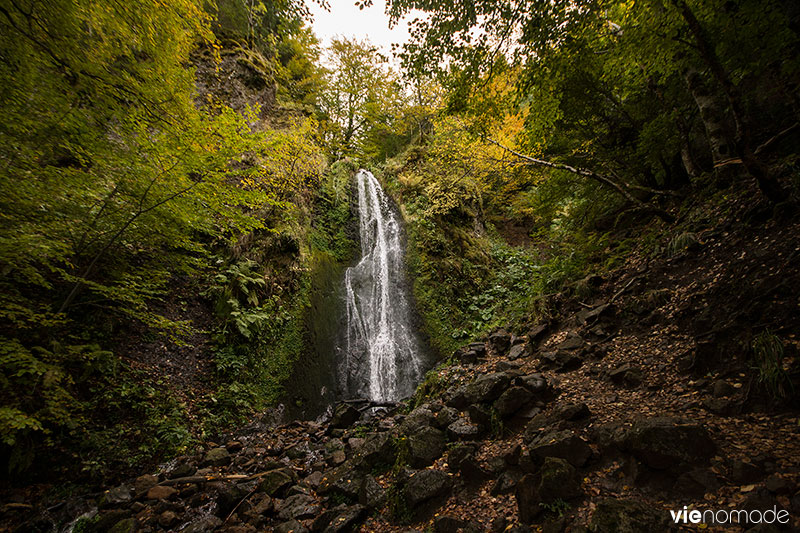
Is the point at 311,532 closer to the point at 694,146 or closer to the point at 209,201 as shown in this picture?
the point at 209,201

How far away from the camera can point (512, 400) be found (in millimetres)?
3945

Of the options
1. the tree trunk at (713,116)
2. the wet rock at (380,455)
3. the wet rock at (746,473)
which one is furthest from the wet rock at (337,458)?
the tree trunk at (713,116)

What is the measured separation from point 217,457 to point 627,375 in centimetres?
692

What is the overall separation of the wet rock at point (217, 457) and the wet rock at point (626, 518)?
597 cm

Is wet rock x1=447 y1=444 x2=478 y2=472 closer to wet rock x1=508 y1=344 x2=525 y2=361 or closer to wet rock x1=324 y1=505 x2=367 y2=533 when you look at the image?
wet rock x1=324 y1=505 x2=367 y2=533

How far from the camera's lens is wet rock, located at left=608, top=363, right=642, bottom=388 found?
3.58 metres

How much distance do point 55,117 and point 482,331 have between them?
10.6 meters

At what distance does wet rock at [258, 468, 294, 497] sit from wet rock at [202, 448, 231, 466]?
1384 mm

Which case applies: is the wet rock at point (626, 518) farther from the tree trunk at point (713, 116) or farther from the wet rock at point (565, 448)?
the tree trunk at point (713, 116)

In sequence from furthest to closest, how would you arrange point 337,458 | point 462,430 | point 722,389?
1. point 337,458
2. point 462,430
3. point 722,389

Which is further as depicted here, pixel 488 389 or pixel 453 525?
pixel 488 389

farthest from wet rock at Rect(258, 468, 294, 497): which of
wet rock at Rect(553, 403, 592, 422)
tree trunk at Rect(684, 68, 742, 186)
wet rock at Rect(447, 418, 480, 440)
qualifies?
tree trunk at Rect(684, 68, 742, 186)

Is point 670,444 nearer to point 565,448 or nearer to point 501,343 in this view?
point 565,448

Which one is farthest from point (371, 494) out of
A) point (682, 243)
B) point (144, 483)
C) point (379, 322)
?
point (379, 322)
